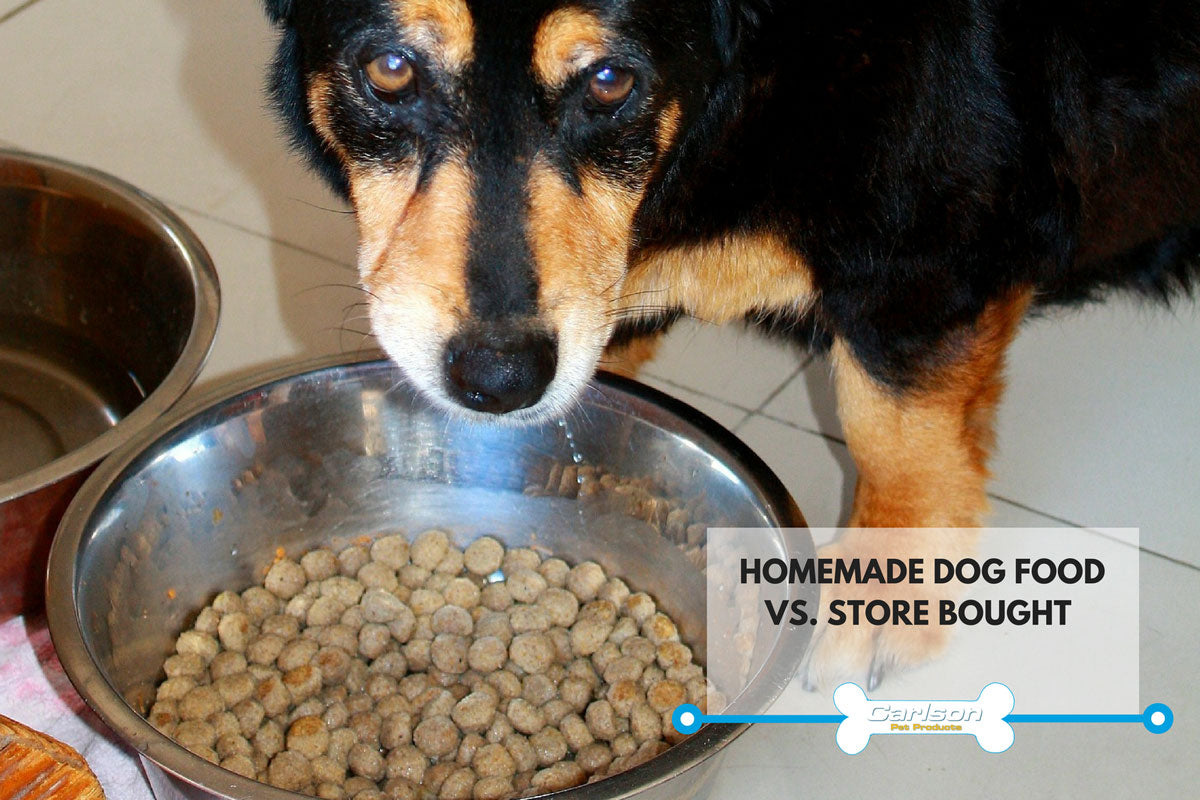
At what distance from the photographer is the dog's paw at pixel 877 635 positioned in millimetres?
1560

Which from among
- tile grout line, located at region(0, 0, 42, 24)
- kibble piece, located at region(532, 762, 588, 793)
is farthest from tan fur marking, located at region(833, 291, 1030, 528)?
tile grout line, located at region(0, 0, 42, 24)

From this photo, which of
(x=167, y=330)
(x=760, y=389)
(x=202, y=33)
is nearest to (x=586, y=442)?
(x=760, y=389)

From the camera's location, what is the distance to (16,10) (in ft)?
8.89

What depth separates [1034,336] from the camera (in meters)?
2.04

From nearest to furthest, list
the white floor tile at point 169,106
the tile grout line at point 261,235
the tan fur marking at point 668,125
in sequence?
the tan fur marking at point 668,125 < the tile grout line at point 261,235 < the white floor tile at point 169,106

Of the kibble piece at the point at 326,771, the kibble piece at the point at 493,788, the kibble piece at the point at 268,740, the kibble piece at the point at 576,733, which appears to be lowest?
the kibble piece at the point at 268,740

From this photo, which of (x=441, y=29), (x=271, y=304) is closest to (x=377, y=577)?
(x=271, y=304)

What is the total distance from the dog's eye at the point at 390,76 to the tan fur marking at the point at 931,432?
59 cm

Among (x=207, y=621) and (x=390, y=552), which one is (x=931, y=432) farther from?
(x=207, y=621)

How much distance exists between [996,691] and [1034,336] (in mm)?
711

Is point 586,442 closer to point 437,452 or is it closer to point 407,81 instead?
point 437,452

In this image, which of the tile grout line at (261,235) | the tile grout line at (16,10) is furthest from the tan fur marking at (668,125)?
the tile grout line at (16,10)

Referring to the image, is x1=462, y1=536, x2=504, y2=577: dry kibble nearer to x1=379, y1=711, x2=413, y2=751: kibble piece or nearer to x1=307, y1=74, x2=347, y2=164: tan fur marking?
x1=379, y1=711, x2=413, y2=751: kibble piece

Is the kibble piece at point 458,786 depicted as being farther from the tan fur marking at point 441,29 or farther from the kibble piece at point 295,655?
the tan fur marking at point 441,29
